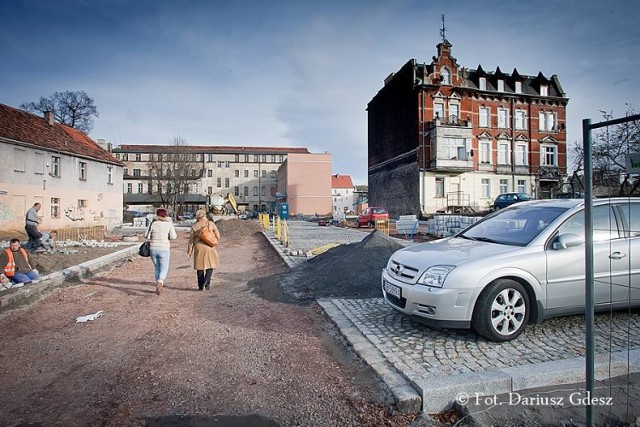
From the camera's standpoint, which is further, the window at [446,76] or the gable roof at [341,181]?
the gable roof at [341,181]

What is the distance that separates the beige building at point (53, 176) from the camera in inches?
896

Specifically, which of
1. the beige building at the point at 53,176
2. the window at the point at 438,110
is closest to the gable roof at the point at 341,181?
the window at the point at 438,110

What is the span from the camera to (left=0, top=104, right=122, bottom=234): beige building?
74.7 feet

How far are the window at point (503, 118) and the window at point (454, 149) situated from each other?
5.97 meters

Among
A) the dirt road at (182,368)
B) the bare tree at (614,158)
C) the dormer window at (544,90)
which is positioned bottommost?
the dirt road at (182,368)

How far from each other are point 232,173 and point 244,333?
85.6 meters

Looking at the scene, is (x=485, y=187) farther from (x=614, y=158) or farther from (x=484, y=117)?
(x=614, y=158)

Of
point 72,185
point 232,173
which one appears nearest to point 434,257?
point 72,185

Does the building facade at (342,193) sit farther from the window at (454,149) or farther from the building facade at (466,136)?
the window at (454,149)

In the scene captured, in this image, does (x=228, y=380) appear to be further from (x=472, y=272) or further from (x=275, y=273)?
(x=275, y=273)

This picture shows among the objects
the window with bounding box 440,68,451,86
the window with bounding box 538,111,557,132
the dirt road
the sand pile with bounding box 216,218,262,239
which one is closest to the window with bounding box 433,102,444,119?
the window with bounding box 440,68,451,86

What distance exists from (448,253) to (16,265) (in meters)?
8.47

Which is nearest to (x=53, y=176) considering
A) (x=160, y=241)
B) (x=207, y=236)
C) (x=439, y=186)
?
(x=160, y=241)

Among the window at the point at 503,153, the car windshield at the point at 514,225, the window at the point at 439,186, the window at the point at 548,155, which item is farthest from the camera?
the window at the point at 548,155
